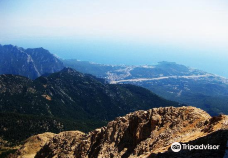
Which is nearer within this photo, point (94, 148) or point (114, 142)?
point (114, 142)

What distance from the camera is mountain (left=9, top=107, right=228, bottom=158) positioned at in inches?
907

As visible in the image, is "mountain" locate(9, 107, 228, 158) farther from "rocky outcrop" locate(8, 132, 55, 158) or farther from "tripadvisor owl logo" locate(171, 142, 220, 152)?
"rocky outcrop" locate(8, 132, 55, 158)

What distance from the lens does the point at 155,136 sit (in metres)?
33.7

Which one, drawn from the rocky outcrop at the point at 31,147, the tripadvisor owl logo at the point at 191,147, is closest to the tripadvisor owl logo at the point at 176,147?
the tripadvisor owl logo at the point at 191,147

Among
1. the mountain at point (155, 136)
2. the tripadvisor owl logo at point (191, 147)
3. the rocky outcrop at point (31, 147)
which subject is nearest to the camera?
the tripadvisor owl logo at point (191, 147)

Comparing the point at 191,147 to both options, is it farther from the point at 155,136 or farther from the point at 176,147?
the point at 155,136

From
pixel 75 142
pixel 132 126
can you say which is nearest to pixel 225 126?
pixel 132 126

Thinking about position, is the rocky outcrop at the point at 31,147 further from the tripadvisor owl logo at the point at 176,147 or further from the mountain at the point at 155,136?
the tripadvisor owl logo at the point at 176,147

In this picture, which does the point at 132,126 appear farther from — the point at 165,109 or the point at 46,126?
the point at 46,126

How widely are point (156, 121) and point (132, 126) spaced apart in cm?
539

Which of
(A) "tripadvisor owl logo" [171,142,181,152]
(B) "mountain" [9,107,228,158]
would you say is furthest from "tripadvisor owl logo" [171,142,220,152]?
(B) "mountain" [9,107,228,158]

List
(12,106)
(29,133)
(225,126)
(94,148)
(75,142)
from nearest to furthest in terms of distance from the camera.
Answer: (225,126), (94,148), (75,142), (29,133), (12,106)

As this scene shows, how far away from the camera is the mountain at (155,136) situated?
907 inches

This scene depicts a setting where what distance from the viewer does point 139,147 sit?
108 feet
